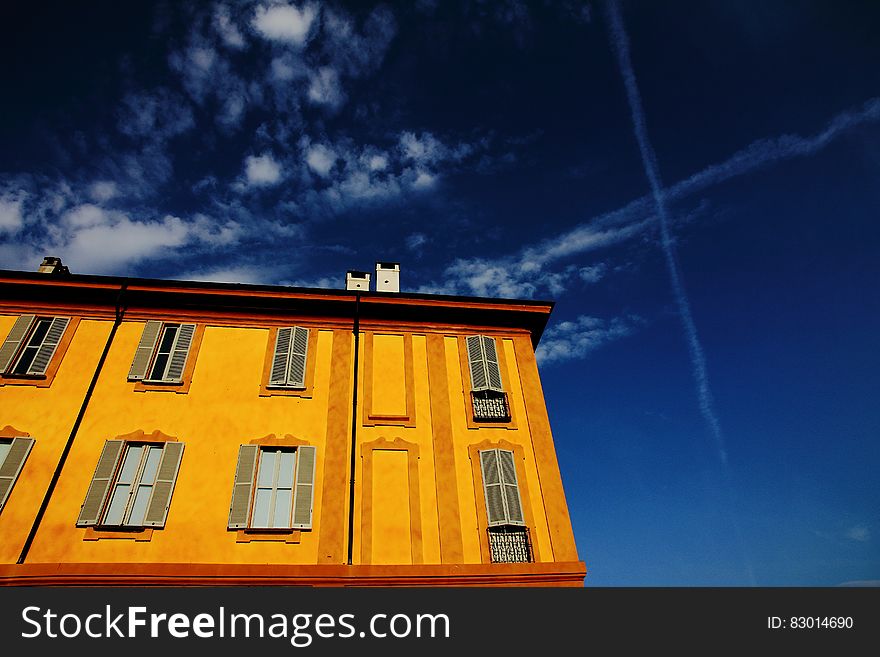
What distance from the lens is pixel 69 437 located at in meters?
10.3

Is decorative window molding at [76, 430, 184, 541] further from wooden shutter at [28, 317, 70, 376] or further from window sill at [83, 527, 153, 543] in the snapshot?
wooden shutter at [28, 317, 70, 376]

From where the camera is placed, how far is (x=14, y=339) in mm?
11531

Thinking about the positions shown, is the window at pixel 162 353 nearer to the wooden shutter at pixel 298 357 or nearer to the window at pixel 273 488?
the wooden shutter at pixel 298 357

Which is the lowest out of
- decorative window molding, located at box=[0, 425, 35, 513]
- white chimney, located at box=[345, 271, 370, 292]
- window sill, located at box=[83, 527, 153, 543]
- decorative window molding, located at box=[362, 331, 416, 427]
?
window sill, located at box=[83, 527, 153, 543]

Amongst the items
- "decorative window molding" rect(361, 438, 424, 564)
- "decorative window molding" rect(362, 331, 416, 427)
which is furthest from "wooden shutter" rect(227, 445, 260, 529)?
"decorative window molding" rect(362, 331, 416, 427)

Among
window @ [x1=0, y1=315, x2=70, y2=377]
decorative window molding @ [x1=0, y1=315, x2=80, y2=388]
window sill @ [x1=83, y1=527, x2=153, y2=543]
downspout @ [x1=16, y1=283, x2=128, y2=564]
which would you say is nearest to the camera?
downspout @ [x1=16, y1=283, x2=128, y2=564]

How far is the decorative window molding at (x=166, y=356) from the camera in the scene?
11.3m

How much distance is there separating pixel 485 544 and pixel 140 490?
6.93 metres

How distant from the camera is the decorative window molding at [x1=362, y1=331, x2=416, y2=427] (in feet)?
37.6

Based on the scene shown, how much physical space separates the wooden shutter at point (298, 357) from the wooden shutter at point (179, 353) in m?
2.43

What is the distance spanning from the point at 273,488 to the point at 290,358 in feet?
10.4

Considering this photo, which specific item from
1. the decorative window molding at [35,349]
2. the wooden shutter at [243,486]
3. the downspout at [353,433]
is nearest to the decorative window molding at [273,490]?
the wooden shutter at [243,486]

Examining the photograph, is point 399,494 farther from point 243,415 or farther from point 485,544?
point 243,415

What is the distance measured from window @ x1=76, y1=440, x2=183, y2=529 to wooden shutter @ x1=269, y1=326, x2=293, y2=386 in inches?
95.0
